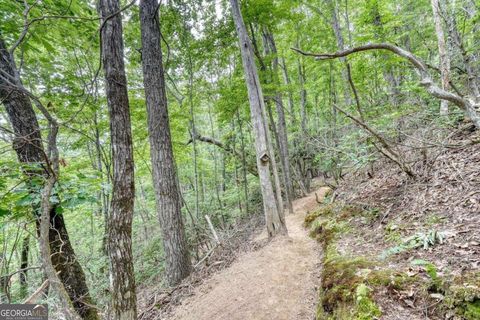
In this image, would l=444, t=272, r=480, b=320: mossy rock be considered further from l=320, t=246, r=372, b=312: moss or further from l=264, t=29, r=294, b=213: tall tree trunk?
l=264, t=29, r=294, b=213: tall tree trunk

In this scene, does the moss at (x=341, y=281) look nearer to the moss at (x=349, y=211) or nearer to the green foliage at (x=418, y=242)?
the green foliage at (x=418, y=242)

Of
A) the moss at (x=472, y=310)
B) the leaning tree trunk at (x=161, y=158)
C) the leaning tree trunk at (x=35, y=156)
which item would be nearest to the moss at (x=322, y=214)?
the leaning tree trunk at (x=161, y=158)

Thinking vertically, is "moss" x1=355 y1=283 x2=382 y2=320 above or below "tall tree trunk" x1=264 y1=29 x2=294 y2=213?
below

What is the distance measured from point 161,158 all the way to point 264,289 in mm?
3262

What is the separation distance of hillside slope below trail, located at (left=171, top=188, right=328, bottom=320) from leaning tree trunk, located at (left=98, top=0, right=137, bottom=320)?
137 cm

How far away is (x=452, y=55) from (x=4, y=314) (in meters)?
10.7

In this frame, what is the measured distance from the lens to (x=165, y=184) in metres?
5.03

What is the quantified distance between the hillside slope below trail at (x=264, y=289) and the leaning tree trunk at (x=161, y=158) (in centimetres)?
94

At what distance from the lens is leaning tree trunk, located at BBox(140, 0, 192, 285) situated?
502cm

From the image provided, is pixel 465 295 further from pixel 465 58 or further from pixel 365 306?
pixel 465 58

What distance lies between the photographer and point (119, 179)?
278cm

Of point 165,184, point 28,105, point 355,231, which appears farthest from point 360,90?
point 28,105

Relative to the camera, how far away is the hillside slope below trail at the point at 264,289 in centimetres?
326

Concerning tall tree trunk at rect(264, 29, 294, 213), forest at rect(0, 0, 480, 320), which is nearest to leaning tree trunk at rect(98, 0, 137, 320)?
forest at rect(0, 0, 480, 320)
